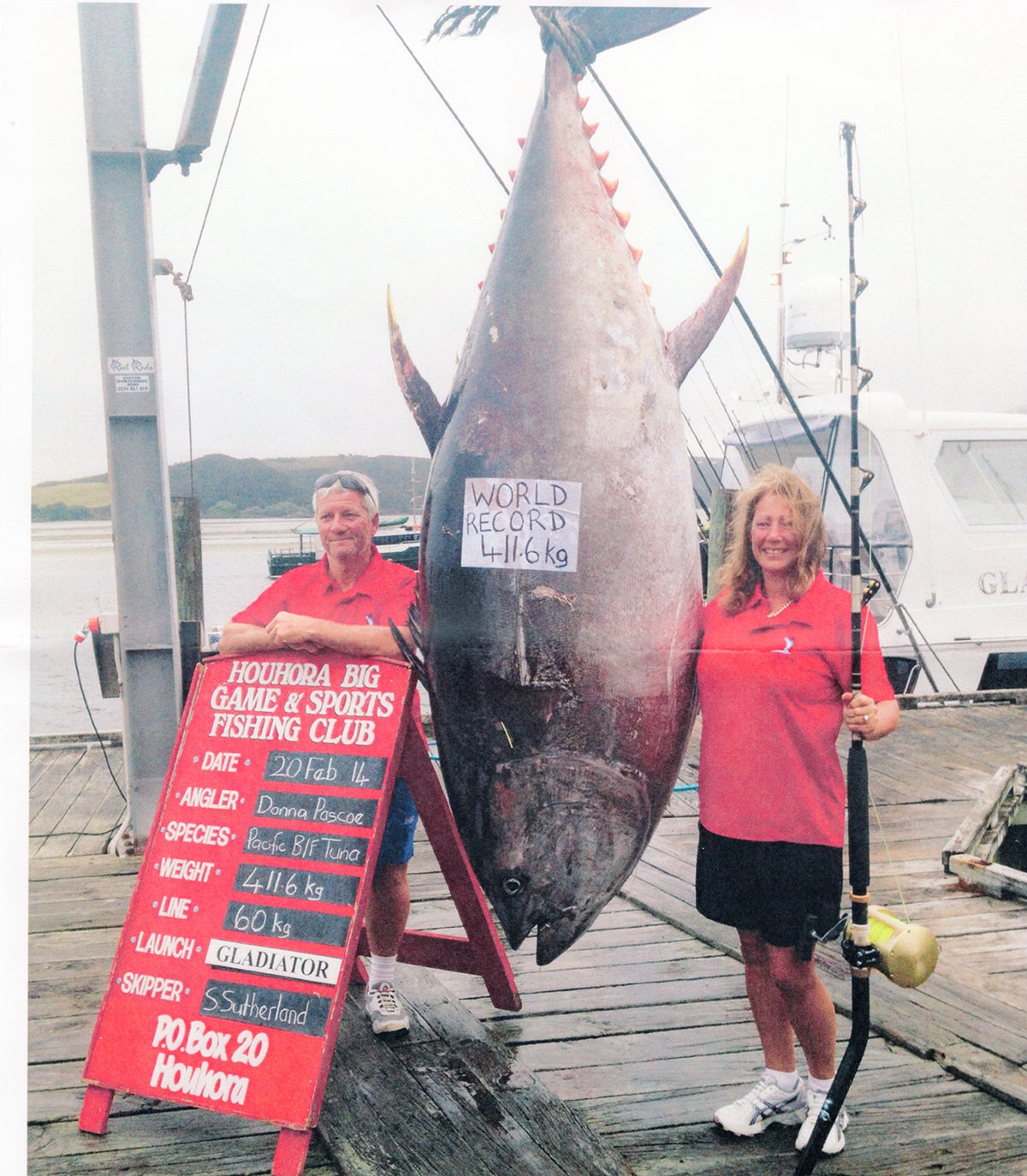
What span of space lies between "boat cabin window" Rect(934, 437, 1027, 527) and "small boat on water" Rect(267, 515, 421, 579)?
3.17 feet

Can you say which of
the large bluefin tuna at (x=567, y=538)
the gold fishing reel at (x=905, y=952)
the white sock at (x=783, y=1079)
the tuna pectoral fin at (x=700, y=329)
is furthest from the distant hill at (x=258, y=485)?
the white sock at (x=783, y=1079)

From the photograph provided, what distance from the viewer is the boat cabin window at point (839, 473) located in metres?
1.64

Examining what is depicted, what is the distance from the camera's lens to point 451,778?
1652 millimetres

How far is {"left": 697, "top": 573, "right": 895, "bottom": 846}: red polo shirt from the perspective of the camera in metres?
1.53

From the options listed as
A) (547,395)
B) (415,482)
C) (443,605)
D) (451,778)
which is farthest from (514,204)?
(451,778)

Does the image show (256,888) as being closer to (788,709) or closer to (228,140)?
(788,709)

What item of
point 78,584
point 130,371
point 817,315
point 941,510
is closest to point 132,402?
point 130,371

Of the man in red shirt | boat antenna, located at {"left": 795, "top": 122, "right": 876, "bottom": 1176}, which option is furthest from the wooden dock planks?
the man in red shirt

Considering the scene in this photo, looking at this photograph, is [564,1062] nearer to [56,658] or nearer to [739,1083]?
[739,1083]

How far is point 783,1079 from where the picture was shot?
1621mm

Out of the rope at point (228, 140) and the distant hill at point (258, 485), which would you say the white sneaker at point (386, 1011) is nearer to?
the distant hill at point (258, 485)

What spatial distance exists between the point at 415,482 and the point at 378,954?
3.30 feet

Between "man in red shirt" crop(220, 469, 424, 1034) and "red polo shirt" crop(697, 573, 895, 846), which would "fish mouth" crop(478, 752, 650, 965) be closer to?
"red polo shirt" crop(697, 573, 895, 846)

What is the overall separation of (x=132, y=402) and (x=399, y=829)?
1051 mm
